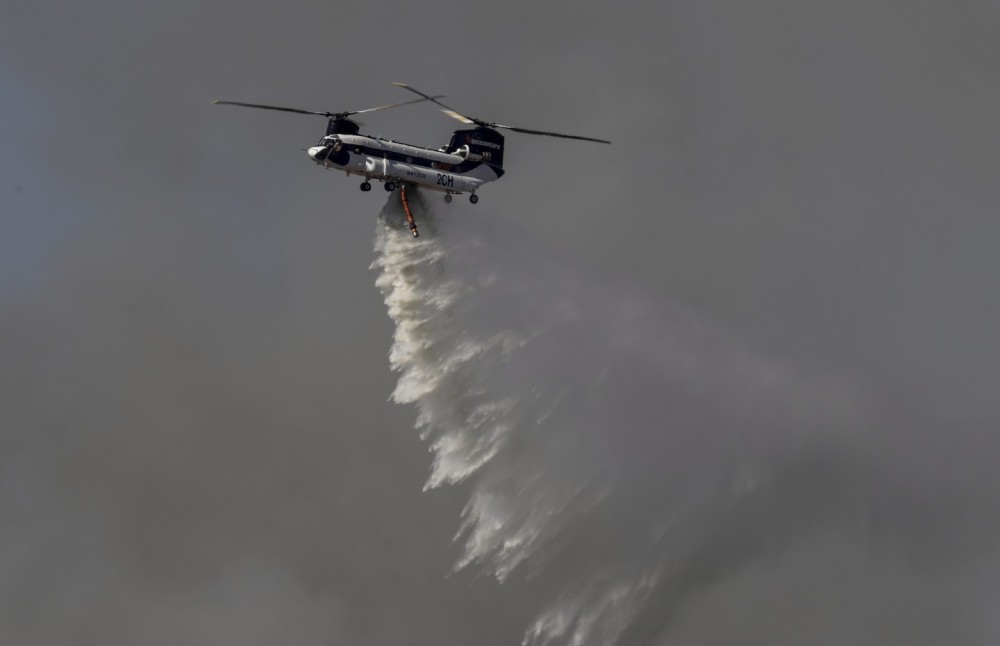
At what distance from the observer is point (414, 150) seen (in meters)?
107

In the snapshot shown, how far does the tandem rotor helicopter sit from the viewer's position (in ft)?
344

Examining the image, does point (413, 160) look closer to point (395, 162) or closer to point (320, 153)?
point (395, 162)

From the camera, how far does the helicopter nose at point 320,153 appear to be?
10481 centimetres

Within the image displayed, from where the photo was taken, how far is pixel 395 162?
106 metres

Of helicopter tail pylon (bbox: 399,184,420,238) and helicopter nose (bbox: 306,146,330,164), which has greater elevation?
helicopter nose (bbox: 306,146,330,164)

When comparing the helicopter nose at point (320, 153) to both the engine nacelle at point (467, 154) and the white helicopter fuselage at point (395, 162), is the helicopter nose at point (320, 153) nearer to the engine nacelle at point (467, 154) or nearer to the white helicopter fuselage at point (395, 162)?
the white helicopter fuselage at point (395, 162)

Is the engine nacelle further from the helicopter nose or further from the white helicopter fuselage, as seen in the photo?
the helicopter nose

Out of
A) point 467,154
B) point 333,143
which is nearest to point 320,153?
point 333,143

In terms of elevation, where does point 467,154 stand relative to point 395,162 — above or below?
below

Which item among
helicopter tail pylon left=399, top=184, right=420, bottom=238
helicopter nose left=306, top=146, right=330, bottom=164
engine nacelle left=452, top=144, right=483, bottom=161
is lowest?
helicopter tail pylon left=399, top=184, right=420, bottom=238

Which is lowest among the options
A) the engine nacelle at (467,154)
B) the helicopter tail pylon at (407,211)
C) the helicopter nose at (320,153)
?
the helicopter tail pylon at (407,211)

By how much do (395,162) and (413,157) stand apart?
1.34 metres

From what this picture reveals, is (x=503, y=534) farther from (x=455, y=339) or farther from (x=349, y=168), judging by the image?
(x=349, y=168)

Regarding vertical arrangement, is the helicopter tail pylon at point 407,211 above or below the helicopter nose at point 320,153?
below
